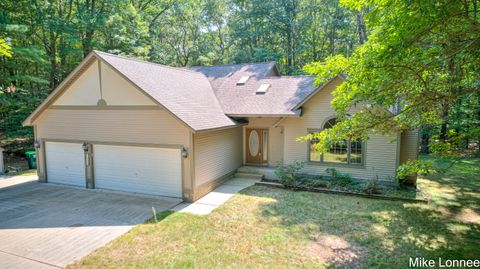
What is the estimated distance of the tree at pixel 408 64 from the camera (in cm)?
521

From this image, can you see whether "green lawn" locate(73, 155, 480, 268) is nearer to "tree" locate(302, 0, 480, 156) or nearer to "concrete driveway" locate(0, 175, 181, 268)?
"concrete driveway" locate(0, 175, 181, 268)

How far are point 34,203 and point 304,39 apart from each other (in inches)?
1043

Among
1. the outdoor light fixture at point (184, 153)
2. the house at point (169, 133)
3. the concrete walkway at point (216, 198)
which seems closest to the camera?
the concrete walkway at point (216, 198)

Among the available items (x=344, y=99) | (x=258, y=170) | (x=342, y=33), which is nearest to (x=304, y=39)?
(x=342, y=33)

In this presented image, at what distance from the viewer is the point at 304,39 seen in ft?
93.5

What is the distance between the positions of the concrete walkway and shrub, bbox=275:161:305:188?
1386mm

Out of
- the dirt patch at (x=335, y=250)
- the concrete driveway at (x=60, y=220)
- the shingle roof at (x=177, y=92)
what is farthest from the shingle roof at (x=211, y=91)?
the dirt patch at (x=335, y=250)

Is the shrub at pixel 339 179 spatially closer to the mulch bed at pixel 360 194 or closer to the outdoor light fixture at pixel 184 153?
the mulch bed at pixel 360 194

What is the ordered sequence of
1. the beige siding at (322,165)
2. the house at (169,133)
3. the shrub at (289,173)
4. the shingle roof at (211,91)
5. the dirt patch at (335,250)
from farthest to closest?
the shrub at (289,173) → the beige siding at (322,165) → the shingle roof at (211,91) → the house at (169,133) → the dirt patch at (335,250)

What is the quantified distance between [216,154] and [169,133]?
245 centimetres

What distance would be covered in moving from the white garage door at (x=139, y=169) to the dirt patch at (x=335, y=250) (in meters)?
5.37

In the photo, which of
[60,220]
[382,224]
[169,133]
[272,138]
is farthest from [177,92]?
[382,224]

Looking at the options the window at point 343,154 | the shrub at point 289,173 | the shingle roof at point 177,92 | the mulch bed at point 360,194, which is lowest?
the mulch bed at point 360,194

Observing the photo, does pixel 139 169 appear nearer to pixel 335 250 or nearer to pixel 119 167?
pixel 119 167
